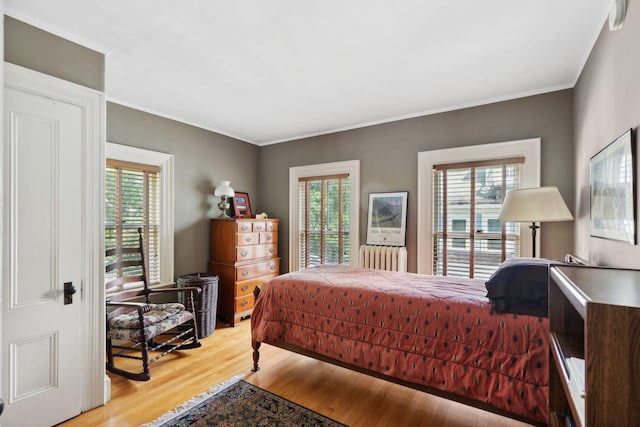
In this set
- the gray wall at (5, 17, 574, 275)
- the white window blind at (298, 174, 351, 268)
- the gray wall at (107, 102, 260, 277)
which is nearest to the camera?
the gray wall at (5, 17, 574, 275)

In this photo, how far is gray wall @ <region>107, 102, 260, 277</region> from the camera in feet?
11.3

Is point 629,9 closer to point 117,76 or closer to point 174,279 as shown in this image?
point 117,76

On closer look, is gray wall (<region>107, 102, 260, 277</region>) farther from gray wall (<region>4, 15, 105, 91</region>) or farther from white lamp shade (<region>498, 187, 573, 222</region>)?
white lamp shade (<region>498, 187, 573, 222</region>)

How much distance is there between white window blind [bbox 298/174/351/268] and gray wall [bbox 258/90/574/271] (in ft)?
0.86

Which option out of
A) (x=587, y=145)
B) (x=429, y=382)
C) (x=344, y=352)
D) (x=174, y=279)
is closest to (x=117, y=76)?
(x=174, y=279)

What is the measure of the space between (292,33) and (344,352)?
88.4 inches

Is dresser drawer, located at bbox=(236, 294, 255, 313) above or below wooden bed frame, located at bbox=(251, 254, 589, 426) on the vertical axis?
below

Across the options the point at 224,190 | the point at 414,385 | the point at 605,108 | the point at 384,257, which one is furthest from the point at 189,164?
the point at 605,108

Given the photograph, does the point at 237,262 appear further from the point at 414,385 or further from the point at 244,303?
the point at 414,385

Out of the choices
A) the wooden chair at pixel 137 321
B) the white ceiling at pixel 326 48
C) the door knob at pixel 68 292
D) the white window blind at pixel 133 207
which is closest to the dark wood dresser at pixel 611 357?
the white ceiling at pixel 326 48

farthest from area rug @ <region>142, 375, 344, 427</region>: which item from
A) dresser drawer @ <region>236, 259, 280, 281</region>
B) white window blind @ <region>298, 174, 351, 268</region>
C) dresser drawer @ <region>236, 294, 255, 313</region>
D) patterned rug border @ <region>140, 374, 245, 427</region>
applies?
white window blind @ <region>298, 174, 351, 268</region>

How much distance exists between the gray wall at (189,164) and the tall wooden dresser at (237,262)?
22cm

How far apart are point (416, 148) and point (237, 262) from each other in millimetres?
2624

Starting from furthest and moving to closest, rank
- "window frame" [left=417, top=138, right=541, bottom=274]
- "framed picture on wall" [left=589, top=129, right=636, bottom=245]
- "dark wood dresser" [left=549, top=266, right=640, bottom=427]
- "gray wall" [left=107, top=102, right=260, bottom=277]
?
"gray wall" [left=107, top=102, right=260, bottom=277]
"window frame" [left=417, top=138, right=541, bottom=274]
"framed picture on wall" [left=589, top=129, right=636, bottom=245]
"dark wood dresser" [left=549, top=266, right=640, bottom=427]
